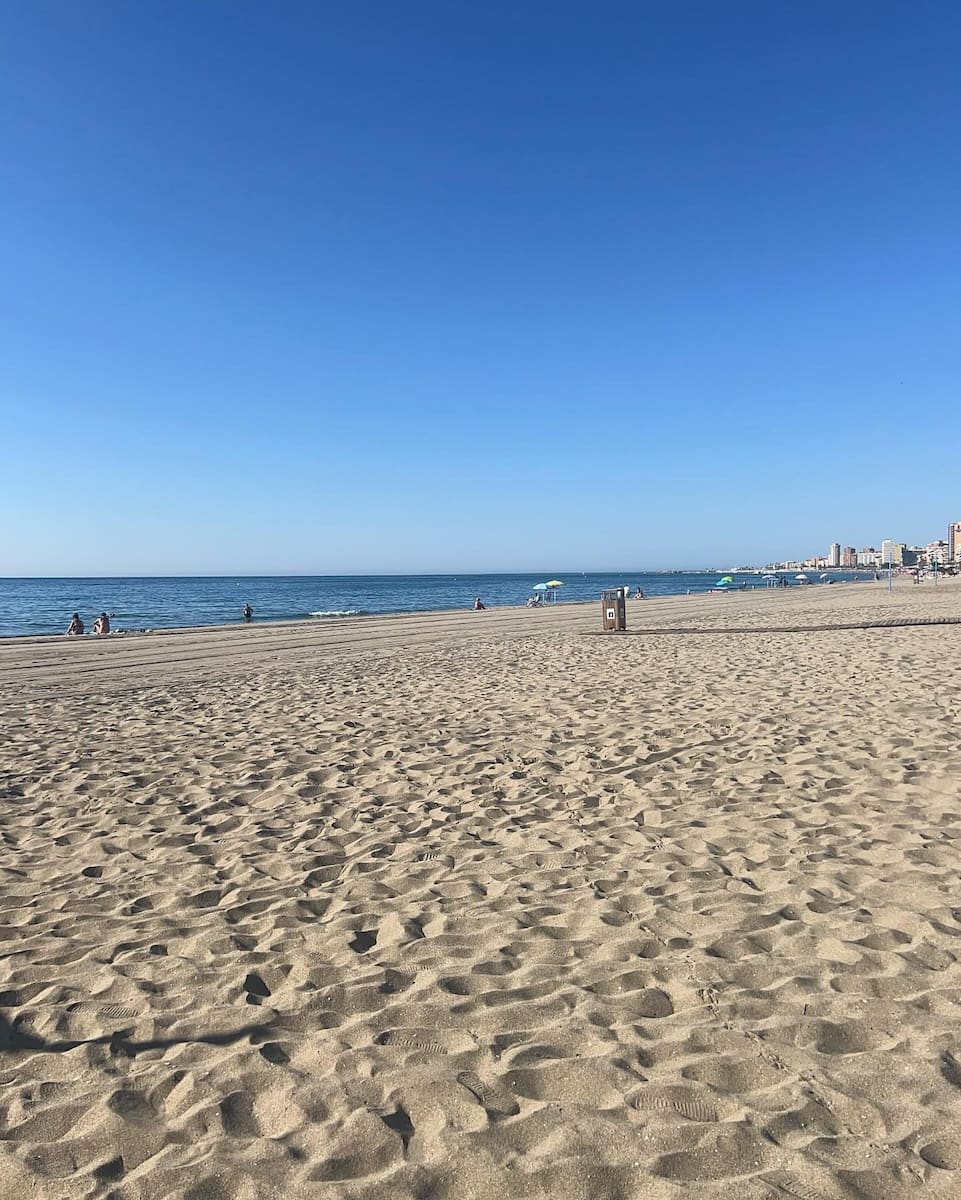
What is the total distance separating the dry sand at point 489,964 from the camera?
2.44 m

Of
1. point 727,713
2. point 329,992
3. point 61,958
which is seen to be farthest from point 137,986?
point 727,713

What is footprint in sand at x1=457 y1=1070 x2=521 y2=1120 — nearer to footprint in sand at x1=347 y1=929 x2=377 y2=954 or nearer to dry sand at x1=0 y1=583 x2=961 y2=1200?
dry sand at x1=0 y1=583 x2=961 y2=1200

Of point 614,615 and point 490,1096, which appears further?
point 614,615

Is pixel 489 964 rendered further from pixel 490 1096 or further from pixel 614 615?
pixel 614 615

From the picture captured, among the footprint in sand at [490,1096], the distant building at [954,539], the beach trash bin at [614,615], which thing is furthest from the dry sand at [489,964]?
the distant building at [954,539]

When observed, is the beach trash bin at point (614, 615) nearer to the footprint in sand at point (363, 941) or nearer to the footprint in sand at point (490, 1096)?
the footprint in sand at point (363, 941)

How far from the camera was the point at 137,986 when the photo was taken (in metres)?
3.46

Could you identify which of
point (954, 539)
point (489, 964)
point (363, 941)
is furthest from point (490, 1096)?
point (954, 539)

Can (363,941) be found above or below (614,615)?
below

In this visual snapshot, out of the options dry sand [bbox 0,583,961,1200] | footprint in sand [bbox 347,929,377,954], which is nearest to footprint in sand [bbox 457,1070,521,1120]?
dry sand [bbox 0,583,961,1200]

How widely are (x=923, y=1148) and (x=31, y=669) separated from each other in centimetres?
1768

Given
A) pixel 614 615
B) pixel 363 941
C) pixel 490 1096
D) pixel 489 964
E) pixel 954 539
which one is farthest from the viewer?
pixel 954 539

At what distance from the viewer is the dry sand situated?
244cm

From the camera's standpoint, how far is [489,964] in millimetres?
3574
